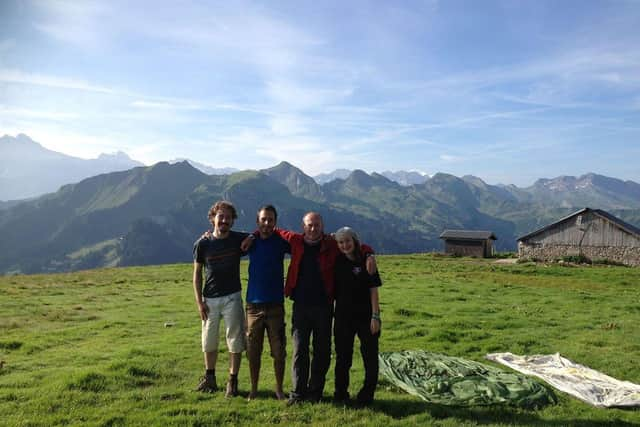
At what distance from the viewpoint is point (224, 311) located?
29.0 feet

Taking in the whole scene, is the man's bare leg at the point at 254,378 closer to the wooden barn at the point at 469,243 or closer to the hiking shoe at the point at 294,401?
the hiking shoe at the point at 294,401

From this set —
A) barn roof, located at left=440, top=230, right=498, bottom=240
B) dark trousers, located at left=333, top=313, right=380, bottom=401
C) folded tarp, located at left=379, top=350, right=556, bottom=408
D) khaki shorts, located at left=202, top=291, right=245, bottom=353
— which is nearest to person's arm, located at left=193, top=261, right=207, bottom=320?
khaki shorts, located at left=202, top=291, right=245, bottom=353

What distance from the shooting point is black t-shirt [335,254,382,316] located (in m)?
8.32

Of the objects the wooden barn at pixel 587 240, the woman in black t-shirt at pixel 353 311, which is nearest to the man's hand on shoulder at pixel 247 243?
the woman in black t-shirt at pixel 353 311

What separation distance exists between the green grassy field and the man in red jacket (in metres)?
0.82

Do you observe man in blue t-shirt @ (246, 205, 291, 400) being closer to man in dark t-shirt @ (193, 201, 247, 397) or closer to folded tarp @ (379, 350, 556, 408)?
man in dark t-shirt @ (193, 201, 247, 397)

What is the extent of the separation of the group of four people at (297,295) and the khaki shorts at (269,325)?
2 centimetres

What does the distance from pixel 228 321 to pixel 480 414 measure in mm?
5307

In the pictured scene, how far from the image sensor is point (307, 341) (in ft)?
28.1

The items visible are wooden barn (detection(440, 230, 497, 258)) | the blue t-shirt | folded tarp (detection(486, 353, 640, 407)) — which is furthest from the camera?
wooden barn (detection(440, 230, 497, 258))

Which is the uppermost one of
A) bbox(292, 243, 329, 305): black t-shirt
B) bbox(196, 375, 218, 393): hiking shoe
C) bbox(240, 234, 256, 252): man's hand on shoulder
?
bbox(240, 234, 256, 252): man's hand on shoulder

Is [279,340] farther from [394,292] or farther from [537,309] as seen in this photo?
[394,292]

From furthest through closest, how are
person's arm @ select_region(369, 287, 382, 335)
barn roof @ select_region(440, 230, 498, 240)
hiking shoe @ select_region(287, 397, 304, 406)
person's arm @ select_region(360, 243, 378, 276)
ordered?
barn roof @ select_region(440, 230, 498, 240)
hiking shoe @ select_region(287, 397, 304, 406)
person's arm @ select_region(369, 287, 382, 335)
person's arm @ select_region(360, 243, 378, 276)

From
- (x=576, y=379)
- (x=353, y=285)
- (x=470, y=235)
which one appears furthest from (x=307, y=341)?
(x=470, y=235)
